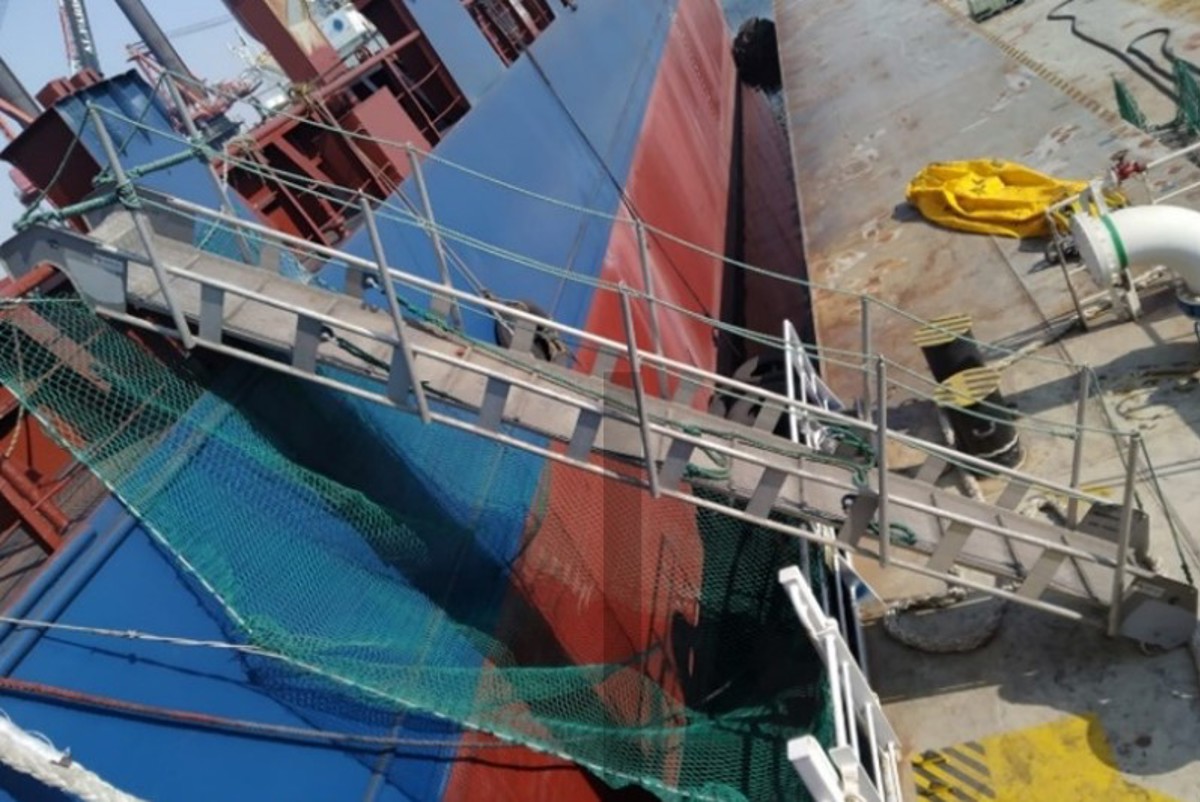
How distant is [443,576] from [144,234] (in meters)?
2.49

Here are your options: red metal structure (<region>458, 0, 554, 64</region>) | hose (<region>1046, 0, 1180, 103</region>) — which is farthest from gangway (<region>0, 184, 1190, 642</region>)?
red metal structure (<region>458, 0, 554, 64</region>)

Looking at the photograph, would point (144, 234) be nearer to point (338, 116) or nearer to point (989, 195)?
point (338, 116)

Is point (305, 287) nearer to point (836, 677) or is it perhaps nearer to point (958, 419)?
point (836, 677)

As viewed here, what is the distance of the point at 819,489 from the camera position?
5.92m

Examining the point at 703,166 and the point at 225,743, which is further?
the point at 703,166

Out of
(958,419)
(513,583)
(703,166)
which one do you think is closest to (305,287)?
(513,583)

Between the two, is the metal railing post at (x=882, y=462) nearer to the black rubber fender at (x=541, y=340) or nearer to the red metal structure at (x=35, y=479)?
the black rubber fender at (x=541, y=340)

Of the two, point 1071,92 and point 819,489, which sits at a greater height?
point 819,489

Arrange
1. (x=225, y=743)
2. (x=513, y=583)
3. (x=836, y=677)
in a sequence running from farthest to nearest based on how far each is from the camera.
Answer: (x=513, y=583)
(x=836, y=677)
(x=225, y=743)

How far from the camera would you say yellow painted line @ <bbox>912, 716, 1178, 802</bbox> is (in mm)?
5125

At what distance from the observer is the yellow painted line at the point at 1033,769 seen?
5125 millimetres

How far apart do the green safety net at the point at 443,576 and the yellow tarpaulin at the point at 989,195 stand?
167 inches

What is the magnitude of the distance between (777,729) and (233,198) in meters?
4.67

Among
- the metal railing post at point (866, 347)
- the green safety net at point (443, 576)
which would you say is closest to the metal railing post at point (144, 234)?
the green safety net at point (443, 576)
